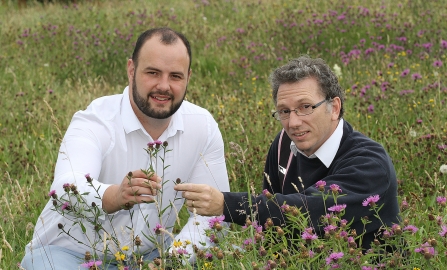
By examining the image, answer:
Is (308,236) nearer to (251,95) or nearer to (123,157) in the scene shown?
(123,157)

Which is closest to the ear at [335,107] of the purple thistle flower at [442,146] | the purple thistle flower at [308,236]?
the purple thistle flower at [308,236]

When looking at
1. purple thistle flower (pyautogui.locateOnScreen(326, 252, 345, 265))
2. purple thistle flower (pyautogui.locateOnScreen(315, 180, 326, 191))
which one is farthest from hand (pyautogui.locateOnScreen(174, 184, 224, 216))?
purple thistle flower (pyautogui.locateOnScreen(326, 252, 345, 265))

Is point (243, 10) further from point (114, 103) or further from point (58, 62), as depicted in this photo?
point (114, 103)

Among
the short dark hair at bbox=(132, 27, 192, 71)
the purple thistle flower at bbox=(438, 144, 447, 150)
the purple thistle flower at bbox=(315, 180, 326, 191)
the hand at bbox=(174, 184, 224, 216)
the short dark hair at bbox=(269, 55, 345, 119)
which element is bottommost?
the purple thistle flower at bbox=(438, 144, 447, 150)

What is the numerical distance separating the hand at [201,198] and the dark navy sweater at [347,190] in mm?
94

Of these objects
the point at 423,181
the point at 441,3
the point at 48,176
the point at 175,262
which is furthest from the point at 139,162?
the point at 441,3

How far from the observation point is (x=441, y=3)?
9.45 metres

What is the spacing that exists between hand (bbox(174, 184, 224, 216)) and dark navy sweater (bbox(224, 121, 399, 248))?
0.09m

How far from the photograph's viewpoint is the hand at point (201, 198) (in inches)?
114

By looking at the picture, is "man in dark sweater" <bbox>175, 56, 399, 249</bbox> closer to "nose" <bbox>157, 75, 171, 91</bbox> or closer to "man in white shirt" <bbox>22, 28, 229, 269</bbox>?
"man in white shirt" <bbox>22, 28, 229, 269</bbox>

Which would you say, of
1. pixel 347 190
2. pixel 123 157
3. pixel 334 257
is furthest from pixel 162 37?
pixel 334 257

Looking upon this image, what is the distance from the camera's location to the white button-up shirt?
354cm

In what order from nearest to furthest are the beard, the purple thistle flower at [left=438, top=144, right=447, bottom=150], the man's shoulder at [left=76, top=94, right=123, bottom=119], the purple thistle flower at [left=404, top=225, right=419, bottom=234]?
the purple thistle flower at [left=404, top=225, right=419, bottom=234] → the beard → the man's shoulder at [left=76, top=94, right=123, bottom=119] → the purple thistle flower at [left=438, top=144, right=447, bottom=150]

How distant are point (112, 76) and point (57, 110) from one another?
1985 millimetres
